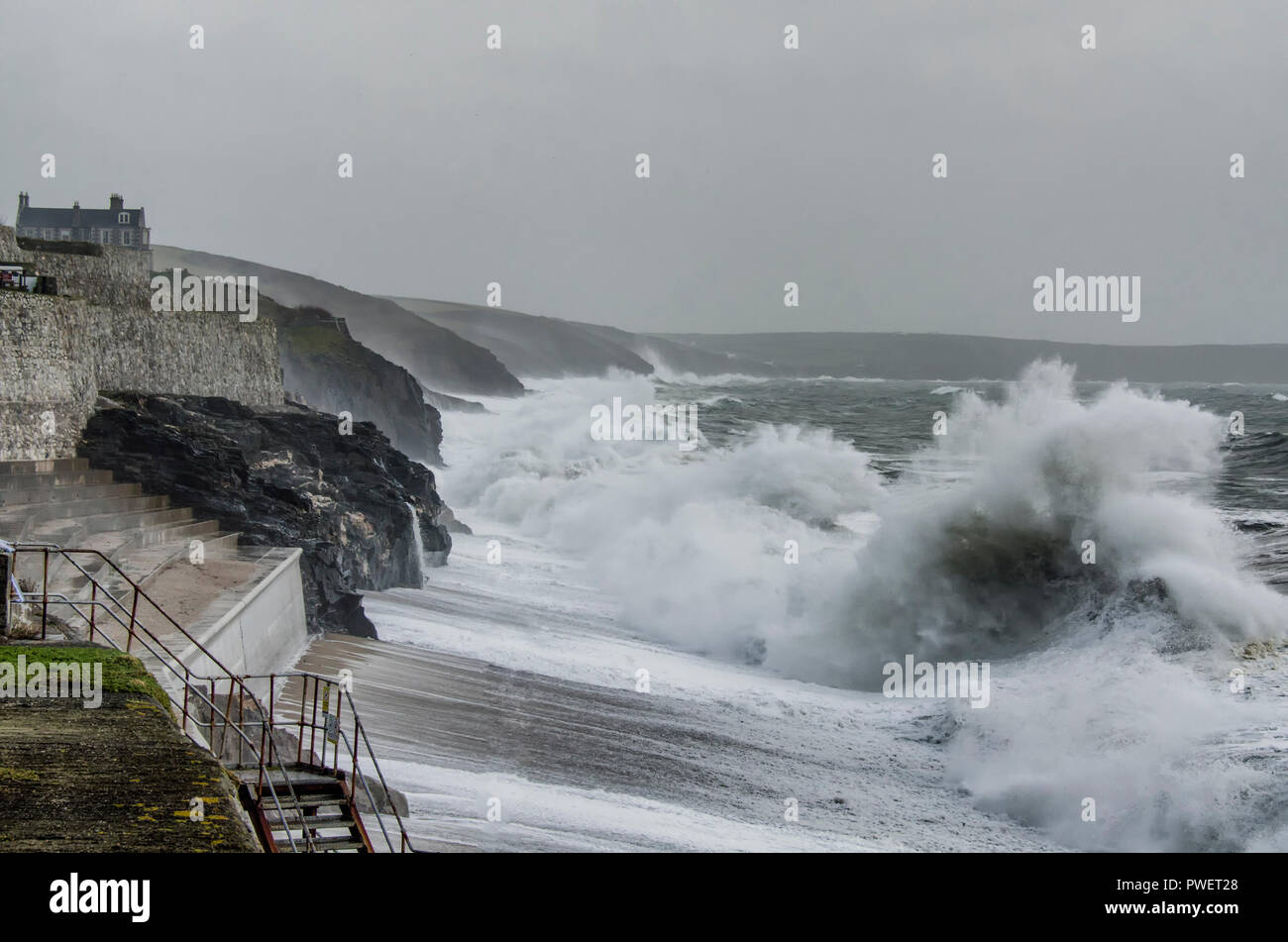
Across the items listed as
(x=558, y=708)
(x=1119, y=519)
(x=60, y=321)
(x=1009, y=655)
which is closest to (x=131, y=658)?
(x=558, y=708)

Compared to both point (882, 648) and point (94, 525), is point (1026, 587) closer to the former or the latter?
point (882, 648)

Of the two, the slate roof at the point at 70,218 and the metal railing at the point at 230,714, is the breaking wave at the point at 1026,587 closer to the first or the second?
the metal railing at the point at 230,714

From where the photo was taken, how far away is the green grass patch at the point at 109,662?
755cm

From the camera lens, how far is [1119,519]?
21.9 m

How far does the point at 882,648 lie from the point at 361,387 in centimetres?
3080

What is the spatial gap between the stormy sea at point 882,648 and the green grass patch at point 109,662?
2.86m

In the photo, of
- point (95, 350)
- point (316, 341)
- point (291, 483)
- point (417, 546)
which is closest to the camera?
point (95, 350)

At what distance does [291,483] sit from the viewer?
2342cm

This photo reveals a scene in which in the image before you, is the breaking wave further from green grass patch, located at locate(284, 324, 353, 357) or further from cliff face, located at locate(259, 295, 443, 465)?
green grass patch, located at locate(284, 324, 353, 357)

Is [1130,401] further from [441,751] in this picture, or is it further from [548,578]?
[441,751]

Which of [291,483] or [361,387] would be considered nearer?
[291,483]

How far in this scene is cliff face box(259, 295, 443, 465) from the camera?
47.7m

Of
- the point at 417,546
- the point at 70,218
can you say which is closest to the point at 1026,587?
the point at 417,546
